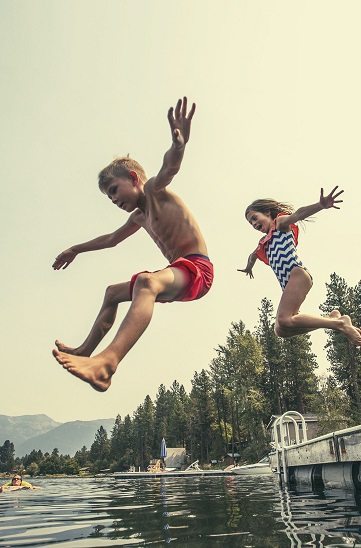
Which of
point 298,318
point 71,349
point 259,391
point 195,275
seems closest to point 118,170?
point 195,275

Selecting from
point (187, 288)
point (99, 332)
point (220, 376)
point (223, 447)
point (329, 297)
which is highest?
point (329, 297)

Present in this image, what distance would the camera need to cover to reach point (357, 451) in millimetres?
4727

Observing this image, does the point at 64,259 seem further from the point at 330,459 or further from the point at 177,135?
the point at 330,459

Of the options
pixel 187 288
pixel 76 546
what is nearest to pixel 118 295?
pixel 187 288

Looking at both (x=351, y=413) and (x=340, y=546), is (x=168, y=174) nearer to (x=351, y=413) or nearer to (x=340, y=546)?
(x=340, y=546)

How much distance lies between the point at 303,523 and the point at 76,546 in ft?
5.49

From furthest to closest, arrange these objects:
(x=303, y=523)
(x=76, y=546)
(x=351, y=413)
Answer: (x=351, y=413), (x=303, y=523), (x=76, y=546)

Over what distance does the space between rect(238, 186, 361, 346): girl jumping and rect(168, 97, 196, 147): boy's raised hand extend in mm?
1868

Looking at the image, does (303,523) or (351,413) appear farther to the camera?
(351,413)

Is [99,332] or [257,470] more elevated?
[99,332]

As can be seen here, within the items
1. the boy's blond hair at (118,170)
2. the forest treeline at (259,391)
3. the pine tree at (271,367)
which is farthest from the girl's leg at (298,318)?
the pine tree at (271,367)

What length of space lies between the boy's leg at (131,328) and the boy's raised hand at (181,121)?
3.10 ft

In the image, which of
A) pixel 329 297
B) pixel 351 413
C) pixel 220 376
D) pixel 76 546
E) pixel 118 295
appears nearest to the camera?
pixel 76 546

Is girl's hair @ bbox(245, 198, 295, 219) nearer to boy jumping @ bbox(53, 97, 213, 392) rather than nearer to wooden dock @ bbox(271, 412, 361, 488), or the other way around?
boy jumping @ bbox(53, 97, 213, 392)
